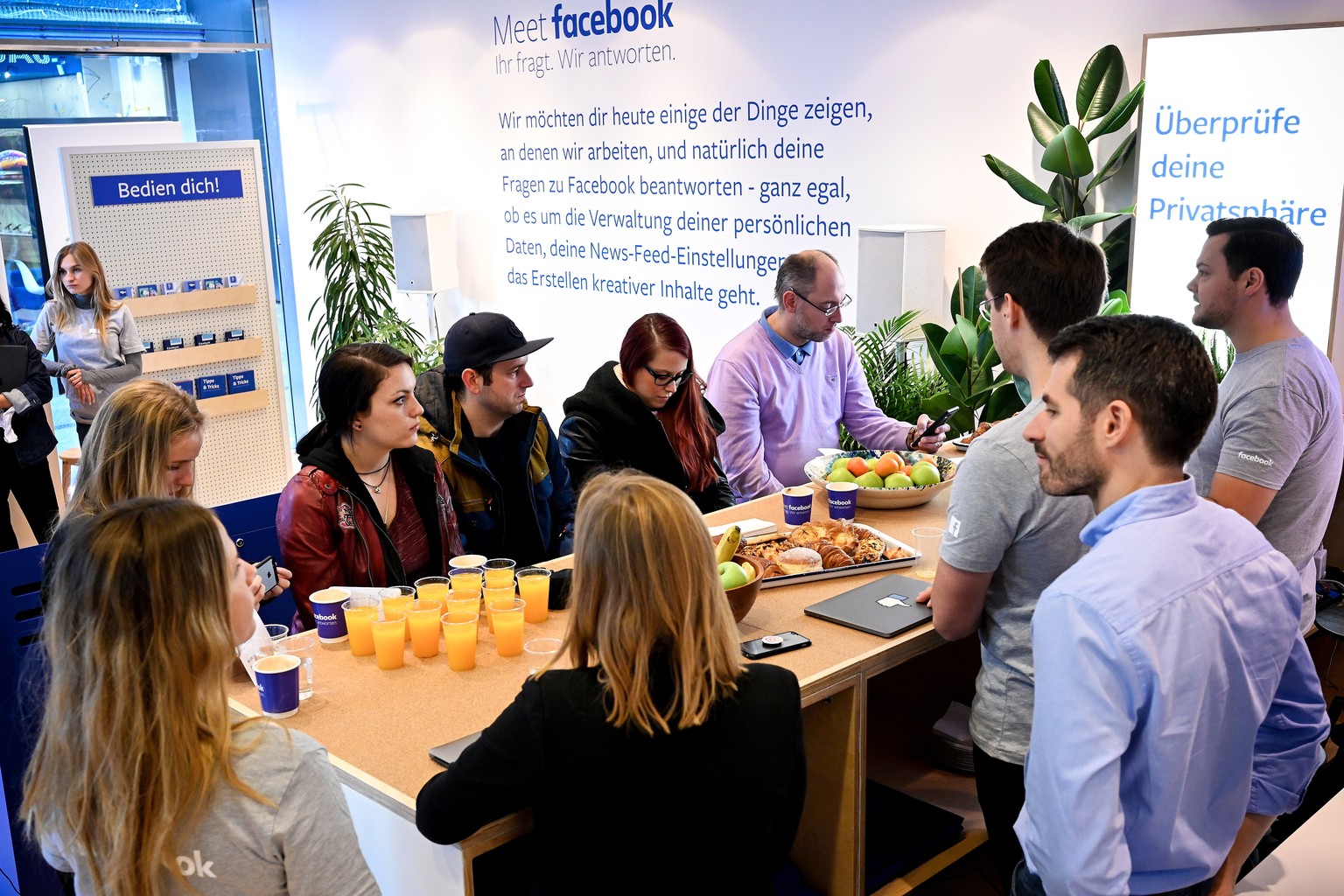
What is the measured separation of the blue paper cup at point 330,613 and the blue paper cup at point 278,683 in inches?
11.5

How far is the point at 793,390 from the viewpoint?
161 inches

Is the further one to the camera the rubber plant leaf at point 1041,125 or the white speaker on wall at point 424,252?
the white speaker on wall at point 424,252

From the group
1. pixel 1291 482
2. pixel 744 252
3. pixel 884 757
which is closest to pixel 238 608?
pixel 884 757

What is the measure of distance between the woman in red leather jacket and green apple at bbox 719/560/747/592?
3.01 feet

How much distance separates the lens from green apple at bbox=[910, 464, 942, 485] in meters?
3.29

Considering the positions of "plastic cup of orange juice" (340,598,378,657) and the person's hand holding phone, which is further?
the person's hand holding phone

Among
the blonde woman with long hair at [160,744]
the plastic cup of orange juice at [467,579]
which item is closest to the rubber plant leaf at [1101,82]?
the plastic cup of orange juice at [467,579]

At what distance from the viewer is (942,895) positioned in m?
2.92

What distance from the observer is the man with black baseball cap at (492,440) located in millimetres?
3297

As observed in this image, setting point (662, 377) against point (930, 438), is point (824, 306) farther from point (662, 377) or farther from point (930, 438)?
point (662, 377)

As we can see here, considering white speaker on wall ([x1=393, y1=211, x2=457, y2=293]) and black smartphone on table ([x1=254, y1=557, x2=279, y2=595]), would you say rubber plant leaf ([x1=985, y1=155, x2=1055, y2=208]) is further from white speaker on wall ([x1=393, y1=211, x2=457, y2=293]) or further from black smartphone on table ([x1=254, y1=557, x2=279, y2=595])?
white speaker on wall ([x1=393, y1=211, x2=457, y2=293])

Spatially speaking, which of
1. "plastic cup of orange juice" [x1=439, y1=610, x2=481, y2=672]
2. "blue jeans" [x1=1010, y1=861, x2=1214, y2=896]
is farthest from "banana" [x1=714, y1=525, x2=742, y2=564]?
"blue jeans" [x1=1010, y1=861, x2=1214, y2=896]

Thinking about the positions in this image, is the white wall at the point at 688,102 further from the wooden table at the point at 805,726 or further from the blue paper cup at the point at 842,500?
the wooden table at the point at 805,726

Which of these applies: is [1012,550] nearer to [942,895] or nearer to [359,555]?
[942,895]
